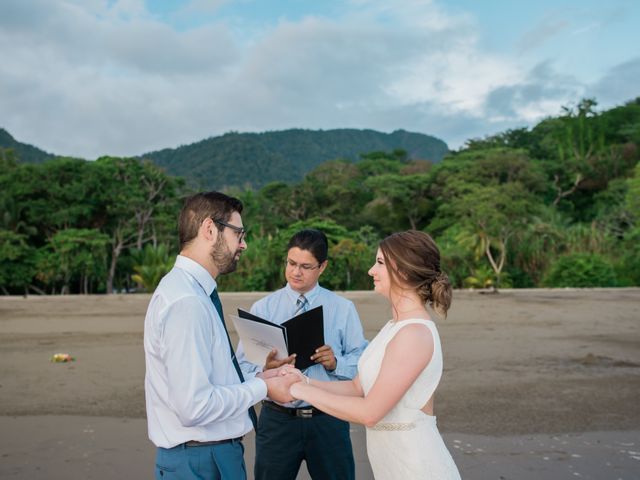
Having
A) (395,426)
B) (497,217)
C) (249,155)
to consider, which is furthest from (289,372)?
(249,155)

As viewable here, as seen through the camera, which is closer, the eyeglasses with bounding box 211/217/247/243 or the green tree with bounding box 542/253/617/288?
the eyeglasses with bounding box 211/217/247/243

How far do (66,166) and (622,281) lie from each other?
22.0 m

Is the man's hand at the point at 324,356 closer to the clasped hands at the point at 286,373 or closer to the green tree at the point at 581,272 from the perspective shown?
the clasped hands at the point at 286,373

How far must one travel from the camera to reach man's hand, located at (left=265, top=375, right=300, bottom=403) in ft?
7.38

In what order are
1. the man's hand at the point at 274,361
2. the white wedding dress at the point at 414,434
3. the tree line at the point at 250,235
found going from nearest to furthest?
1. the white wedding dress at the point at 414,434
2. the man's hand at the point at 274,361
3. the tree line at the point at 250,235

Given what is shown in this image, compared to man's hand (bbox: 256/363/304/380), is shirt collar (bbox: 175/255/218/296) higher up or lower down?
higher up

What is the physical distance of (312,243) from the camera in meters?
3.25

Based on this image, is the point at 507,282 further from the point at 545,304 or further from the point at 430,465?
the point at 430,465

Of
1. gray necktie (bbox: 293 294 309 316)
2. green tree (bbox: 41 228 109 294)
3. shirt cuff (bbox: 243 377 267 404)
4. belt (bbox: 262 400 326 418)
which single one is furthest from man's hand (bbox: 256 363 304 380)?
green tree (bbox: 41 228 109 294)

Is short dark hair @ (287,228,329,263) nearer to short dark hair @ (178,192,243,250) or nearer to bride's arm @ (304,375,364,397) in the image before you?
bride's arm @ (304,375,364,397)

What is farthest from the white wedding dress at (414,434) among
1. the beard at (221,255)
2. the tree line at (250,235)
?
the tree line at (250,235)

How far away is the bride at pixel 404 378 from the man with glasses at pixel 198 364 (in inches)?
13.3

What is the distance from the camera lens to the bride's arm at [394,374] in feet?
6.61

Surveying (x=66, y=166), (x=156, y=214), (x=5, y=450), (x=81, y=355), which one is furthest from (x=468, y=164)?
(x=5, y=450)
